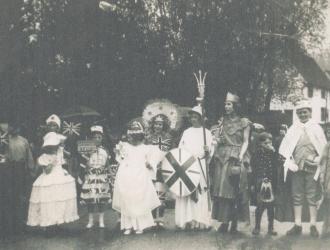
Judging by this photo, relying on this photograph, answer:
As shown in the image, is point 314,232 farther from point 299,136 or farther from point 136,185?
point 136,185

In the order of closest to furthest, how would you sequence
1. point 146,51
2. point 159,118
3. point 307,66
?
point 159,118, point 307,66, point 146,51

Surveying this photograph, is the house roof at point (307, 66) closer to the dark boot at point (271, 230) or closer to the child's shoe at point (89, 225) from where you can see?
the dark boot at point (271, 230)

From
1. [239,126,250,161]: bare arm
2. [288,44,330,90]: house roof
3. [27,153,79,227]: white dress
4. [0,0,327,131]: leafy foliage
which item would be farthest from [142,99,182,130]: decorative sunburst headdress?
[288,44,330,90]: house roof

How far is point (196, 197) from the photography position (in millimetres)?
8352

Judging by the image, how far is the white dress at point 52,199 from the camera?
7938 millimetres

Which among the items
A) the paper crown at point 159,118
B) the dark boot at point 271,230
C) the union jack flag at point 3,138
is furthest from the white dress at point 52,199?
the dark boot at point 271,230

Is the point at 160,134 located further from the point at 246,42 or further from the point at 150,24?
the point at 150,24

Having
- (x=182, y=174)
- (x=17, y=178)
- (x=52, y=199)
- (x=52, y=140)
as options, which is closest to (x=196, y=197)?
(x=182, y=174)

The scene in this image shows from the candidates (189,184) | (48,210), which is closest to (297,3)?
(189,184)

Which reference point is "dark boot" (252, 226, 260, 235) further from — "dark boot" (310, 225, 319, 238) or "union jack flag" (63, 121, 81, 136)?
"union jack flag" (63, 121, 81, 136)

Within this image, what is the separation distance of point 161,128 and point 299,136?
2.35 metres

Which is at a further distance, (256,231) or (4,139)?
(4,139)

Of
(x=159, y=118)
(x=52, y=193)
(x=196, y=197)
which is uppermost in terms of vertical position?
(x=159, y=118)

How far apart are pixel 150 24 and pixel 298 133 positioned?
475 inches
